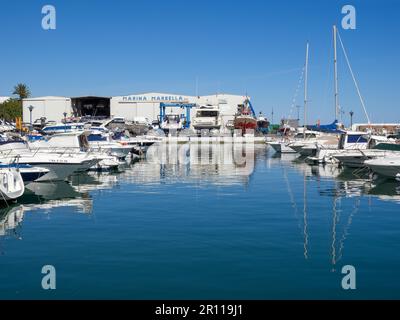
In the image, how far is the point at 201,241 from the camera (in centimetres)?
1446

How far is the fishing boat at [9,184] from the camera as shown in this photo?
65.7 ft

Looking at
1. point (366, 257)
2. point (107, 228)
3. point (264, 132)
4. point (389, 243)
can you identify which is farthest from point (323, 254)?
point (264, 132)

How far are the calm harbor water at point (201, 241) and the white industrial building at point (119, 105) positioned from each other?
77925 millimetres

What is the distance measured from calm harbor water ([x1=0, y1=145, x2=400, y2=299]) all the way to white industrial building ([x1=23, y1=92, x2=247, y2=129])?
7793 centimetres

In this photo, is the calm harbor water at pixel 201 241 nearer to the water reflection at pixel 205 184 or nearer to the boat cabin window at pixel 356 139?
the water reflection at pixel 205 184

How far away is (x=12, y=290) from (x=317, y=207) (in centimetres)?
1273

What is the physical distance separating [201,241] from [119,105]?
302 ft

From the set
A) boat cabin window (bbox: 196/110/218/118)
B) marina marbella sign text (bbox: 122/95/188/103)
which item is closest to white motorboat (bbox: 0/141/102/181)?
boat cabin window (bbox: 196/110/218/118)

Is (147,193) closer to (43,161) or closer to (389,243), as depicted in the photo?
(43,161)

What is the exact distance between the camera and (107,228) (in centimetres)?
1639

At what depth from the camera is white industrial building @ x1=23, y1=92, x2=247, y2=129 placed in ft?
335

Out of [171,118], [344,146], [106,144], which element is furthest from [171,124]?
[344,146]

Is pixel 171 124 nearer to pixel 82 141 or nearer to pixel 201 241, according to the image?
pixel 82 141

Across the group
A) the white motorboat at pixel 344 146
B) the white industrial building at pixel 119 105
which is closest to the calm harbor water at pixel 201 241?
the white motorboat at pixel 344 146
